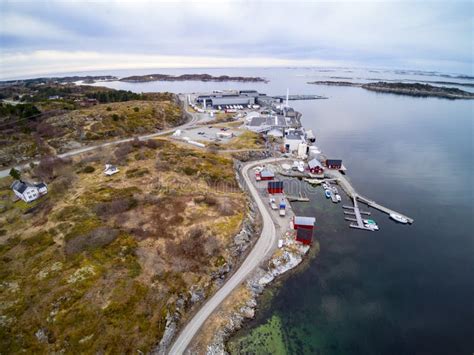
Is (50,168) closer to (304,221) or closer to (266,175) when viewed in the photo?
(266,175)

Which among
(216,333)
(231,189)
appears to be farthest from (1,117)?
(216,333)

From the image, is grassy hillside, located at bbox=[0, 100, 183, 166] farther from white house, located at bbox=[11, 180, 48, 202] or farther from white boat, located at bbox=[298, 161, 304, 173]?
white boat, located at bbox=[298, 161, 304, 173]

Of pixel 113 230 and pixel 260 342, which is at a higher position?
pixel 113 230

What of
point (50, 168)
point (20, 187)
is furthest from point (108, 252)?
point (50, 168)

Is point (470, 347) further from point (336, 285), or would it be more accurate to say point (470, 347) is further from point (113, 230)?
point (113, 230)

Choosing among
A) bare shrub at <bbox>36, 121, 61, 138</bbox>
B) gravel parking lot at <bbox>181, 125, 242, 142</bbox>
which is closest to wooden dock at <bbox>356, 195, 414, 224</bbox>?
gravel parking lot at <bbox>181, 125, 242, 142</bbox>

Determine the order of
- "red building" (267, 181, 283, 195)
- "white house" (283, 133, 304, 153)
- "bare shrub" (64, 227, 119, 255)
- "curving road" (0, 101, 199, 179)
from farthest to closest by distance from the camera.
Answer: "white house" (283, 133, 304, 153), "curving road" (0, 101, 199, 179), "red building" (267, 181, 283, 195), "bare shrub" (64, 227, 119, 255)
